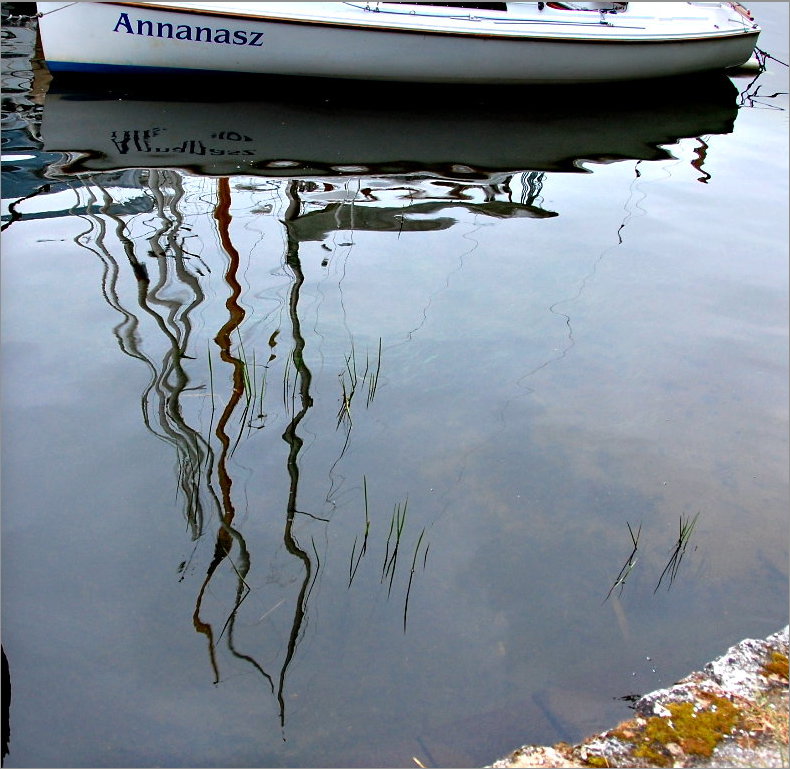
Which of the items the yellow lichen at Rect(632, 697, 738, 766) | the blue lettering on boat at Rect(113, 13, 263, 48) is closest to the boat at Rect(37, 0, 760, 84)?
the blue lettering on boat at Rect(113, 13, 263, 48)

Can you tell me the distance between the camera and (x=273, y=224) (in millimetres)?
6105

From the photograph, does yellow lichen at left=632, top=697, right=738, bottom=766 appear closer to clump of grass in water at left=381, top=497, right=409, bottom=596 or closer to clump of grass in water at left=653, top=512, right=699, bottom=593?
clump of grass in water at left=653, top=512, right=699, bottom=593

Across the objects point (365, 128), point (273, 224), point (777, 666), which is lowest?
point (365, 128)

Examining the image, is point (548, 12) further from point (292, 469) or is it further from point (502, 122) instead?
point (292, 469)

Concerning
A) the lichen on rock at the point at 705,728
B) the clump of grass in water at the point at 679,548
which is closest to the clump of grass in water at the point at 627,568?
the clump of grass in water at the point at 679,548

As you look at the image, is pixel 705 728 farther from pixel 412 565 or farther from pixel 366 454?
pixel 366 454

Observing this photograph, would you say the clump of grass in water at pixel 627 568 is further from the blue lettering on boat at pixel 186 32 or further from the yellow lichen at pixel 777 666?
the blue lettering on boat at pixel 186 32

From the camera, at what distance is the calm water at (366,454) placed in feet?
9.10

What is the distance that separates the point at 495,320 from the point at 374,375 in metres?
1.06

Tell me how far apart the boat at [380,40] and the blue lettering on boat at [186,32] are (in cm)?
1

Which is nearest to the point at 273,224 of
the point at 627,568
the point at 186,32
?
the point at 627,568

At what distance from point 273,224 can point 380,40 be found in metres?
4.24

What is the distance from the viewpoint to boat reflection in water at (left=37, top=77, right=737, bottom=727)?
11.0ft

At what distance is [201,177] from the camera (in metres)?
6.82
